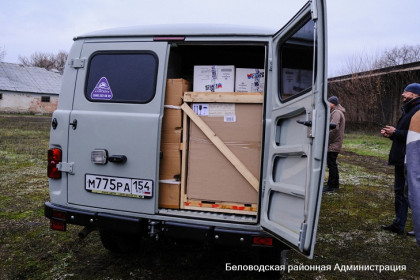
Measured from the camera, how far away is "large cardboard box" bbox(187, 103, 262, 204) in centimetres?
324

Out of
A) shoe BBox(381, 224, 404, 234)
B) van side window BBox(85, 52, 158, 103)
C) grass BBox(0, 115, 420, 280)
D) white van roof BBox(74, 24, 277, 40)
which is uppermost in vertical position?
white van roof BBox(74, 24, 277, 40)

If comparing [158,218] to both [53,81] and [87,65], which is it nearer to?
[87,65]

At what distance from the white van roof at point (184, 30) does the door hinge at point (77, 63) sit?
257 millimetres

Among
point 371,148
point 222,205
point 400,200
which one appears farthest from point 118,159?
point 371,148

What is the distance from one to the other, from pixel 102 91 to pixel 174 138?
2.80 ft

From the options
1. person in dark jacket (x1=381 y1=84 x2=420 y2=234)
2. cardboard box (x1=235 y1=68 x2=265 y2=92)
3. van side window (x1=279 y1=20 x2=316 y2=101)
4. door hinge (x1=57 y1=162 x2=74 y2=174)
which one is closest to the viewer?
van side window (x1=279 y1=20 x2=316 y2=101)

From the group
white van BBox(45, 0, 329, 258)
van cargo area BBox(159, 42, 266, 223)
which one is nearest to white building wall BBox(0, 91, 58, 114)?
white van BBox(45, 0, 329, 258)

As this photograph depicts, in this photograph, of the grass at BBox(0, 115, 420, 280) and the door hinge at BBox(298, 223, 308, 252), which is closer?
the door hinge at BBox(298, 223, 308, 252)

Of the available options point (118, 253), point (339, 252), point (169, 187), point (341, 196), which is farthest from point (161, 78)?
point (341, 196)

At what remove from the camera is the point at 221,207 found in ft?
10.9

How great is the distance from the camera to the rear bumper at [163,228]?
2877mm

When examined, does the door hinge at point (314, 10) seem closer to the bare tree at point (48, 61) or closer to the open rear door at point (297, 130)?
the open rear door at point (297, 130)

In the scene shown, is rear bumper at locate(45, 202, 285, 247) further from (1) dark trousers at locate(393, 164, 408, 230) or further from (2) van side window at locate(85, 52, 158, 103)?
(1) dark trousers at locate(393, 164, 408, 230)

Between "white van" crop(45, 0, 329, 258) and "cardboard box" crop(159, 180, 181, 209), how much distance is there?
0.4 inches
